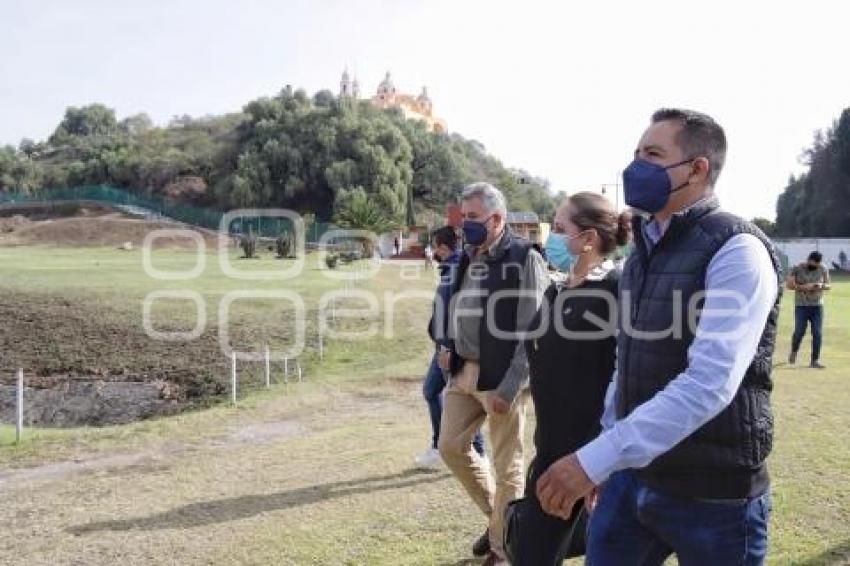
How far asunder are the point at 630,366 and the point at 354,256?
4055 cm

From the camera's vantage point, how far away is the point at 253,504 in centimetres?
568

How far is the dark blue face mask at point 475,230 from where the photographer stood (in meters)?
4.42

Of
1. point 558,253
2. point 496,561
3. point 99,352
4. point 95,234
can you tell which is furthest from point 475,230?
point 95,234

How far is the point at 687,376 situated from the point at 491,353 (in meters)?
2.25

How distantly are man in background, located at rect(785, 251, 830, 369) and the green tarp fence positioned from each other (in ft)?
142

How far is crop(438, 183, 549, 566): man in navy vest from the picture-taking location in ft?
14.0

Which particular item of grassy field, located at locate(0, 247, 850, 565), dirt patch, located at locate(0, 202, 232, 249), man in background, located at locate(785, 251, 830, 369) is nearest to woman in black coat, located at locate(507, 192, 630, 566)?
grassy field, located at locate(0, 247, 850, 565)

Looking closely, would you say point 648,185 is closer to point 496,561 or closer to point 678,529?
point 678,529

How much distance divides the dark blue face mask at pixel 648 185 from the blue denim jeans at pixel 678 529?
0.83m

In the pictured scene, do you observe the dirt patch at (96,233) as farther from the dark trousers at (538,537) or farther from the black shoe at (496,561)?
the dark trousers at (538,537)

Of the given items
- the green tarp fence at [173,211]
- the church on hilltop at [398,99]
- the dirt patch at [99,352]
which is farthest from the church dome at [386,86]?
the dirt patch at [99,352]

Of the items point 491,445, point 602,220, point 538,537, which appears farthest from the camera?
point 491,445

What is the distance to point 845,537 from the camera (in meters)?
4.88

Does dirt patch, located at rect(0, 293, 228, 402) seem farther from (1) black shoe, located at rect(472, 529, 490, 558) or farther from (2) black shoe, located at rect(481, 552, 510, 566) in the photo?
(2) black shoe, located at rect(481, 552, 510, 566)
